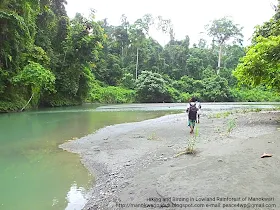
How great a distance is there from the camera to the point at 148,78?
46.2 meters

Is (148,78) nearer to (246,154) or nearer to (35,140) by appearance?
(35,140)

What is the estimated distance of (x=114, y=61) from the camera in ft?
175

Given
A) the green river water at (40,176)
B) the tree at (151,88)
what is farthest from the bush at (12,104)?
the tree at (151,88)

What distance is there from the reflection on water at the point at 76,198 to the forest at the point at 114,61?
934cm

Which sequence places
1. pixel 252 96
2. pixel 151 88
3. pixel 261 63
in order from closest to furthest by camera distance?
1. pixel 261 63
2. pixel 151 88
3. pixel 252 96

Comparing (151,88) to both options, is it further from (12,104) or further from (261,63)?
(261,63)

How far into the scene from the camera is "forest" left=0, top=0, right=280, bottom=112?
18469 millimetres

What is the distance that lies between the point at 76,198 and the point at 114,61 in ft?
158

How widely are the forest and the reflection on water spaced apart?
9.34 metres

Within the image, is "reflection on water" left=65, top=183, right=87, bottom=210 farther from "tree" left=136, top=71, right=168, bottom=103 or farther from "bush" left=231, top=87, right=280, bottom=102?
"bush" left=231, top=87, right=280, bottom=102

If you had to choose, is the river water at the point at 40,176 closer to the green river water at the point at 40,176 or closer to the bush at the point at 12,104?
the green river water at the point at 40,176

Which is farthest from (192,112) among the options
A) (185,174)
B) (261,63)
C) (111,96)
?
(111,96)

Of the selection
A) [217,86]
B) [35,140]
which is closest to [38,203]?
[35,140]

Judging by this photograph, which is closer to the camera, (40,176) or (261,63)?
(40,176)
